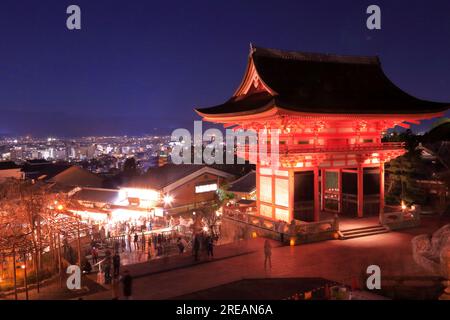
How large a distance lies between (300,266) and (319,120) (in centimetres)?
971

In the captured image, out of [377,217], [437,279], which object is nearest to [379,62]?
[377,217]

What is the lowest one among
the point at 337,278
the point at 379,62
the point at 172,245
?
the point at 172,245

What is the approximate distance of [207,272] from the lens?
58.2 ft

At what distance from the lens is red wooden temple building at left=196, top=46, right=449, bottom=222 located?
76.8 feet

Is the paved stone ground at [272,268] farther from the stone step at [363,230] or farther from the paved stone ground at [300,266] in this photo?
the stone step at [363,230]

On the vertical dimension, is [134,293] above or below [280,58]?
below

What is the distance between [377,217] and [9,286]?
21.4 meters

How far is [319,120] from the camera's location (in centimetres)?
Result: 2394

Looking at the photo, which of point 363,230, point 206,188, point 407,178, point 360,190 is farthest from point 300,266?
point 206,188
